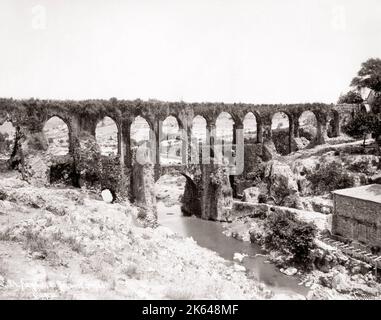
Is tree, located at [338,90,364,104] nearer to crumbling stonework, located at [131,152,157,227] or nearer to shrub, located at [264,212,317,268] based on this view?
shrub, located at [264,212,317,268]

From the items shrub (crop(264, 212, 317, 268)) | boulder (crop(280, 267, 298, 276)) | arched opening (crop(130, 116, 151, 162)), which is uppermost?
arched opening (crop(130, 116, 151, 162))

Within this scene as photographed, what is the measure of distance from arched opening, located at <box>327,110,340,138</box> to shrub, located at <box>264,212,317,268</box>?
20.6 m

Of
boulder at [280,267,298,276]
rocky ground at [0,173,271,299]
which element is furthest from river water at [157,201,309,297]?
rocky ground at [0,173,271,299]

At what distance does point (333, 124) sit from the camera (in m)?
44.7

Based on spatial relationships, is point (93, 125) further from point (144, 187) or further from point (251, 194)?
point (251, 194)

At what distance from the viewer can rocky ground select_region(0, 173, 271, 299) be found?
8984mm

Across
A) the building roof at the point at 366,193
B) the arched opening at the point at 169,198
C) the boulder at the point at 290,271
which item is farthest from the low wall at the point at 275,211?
the arched opening at the point at 169,198

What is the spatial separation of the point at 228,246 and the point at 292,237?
504cm

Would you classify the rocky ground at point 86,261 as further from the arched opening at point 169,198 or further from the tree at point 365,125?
the tree at point 365,125

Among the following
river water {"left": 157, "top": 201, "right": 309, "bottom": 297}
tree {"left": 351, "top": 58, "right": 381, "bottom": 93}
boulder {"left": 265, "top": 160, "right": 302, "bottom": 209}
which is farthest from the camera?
tree {"left": 351, "top": 58, "right": 381, "bottom": 93}

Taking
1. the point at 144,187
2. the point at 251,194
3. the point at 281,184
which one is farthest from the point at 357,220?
the point at 144,187

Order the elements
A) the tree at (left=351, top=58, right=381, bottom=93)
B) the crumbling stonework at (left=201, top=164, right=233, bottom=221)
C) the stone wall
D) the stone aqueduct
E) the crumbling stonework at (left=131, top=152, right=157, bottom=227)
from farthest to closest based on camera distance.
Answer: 1. the tree at (left=351, top=58, right=381, bottom=93)
2. the crumbling stonework at (left=201, top=164, right=233, bottom=221)
3. the crumbling stonework at (left=131, top=152, right=157, bottom=227)
4. the stone aqueduct
5. the stone wall

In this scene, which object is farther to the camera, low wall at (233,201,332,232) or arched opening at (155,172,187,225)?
arched opening at (155,172,187,225)
